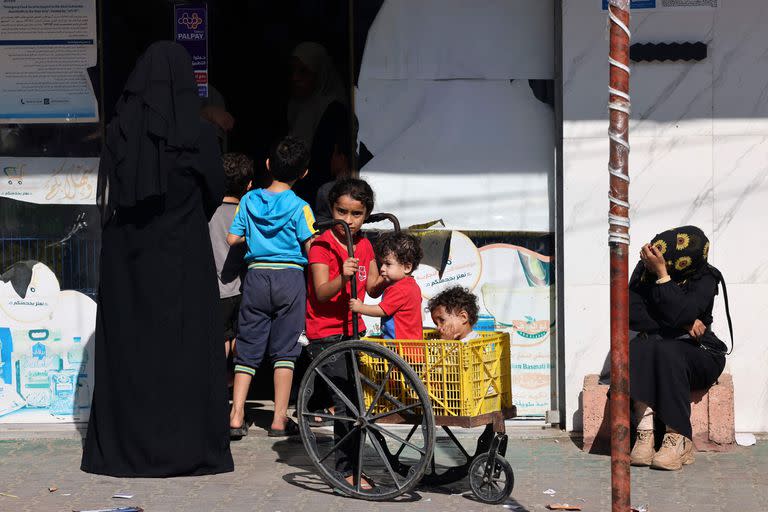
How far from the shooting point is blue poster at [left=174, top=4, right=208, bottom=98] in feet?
26.1

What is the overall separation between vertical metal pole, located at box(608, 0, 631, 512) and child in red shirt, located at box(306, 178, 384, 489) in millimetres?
1515

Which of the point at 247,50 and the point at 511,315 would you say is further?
the point at 247,50

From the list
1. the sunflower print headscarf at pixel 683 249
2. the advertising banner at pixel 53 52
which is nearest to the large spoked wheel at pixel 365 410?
the sunflower print headscarf at pixel 683 249

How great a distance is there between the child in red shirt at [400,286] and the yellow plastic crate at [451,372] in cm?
34

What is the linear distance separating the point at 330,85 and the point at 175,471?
3119 millimetres

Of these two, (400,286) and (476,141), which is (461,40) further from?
(400,286)

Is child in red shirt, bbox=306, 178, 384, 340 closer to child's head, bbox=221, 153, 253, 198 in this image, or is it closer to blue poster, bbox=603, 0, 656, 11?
child's head, bbox=221, 153, 253, 198

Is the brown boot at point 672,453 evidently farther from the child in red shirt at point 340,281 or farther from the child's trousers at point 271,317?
the child's trousers at point 271,317

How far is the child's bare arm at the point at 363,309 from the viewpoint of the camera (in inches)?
228

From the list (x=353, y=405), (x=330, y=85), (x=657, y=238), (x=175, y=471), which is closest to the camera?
(x=353, y=405)

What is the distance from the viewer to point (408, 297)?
5.99 metres

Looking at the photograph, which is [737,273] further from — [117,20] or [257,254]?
[117,20]

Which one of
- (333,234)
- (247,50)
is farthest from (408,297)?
(247,50)

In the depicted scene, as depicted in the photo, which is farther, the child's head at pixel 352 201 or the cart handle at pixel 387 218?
the child's head at pixel 352 201
